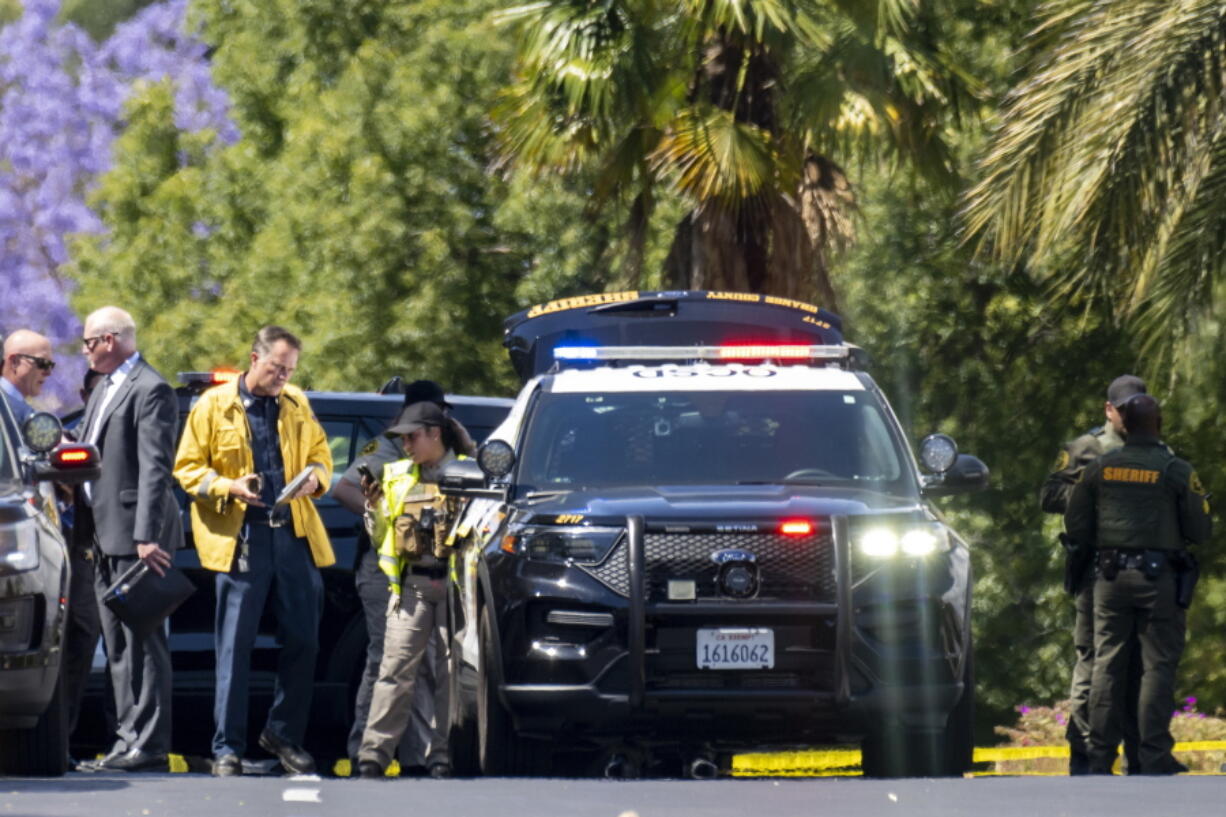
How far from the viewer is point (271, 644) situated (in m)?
12.1

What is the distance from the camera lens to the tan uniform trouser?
1123cm

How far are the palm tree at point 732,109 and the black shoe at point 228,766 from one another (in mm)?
8146

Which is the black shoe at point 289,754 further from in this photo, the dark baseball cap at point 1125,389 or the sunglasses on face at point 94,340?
the dark baseball cap at point 1125,389

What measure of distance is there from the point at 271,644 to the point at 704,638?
289 centimetres

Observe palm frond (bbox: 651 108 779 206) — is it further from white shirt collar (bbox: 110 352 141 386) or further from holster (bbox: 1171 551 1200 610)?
white shirt collar (bbox: 110 352 141 386)

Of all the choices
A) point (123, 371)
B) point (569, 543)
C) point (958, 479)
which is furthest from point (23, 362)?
point (958, 479)

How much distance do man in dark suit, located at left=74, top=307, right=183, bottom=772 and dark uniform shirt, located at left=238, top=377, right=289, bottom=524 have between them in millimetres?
324

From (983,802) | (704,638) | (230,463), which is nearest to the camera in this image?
(983,802)

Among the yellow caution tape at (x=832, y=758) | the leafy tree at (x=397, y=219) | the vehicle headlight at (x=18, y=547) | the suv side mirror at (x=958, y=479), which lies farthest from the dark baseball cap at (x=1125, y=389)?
the leafy tree at (x=397, y=219)

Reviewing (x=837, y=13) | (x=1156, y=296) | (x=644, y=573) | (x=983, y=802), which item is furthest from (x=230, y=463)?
(x=837, y=13)

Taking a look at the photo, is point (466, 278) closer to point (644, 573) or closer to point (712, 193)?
point (712, 193)

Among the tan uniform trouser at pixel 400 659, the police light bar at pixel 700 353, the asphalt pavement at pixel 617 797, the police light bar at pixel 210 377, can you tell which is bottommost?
the asphalt pavement at pixel 617 797

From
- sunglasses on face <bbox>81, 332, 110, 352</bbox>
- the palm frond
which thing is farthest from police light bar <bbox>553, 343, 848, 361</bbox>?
the palm frond

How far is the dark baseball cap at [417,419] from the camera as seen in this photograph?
1136 centimetres
